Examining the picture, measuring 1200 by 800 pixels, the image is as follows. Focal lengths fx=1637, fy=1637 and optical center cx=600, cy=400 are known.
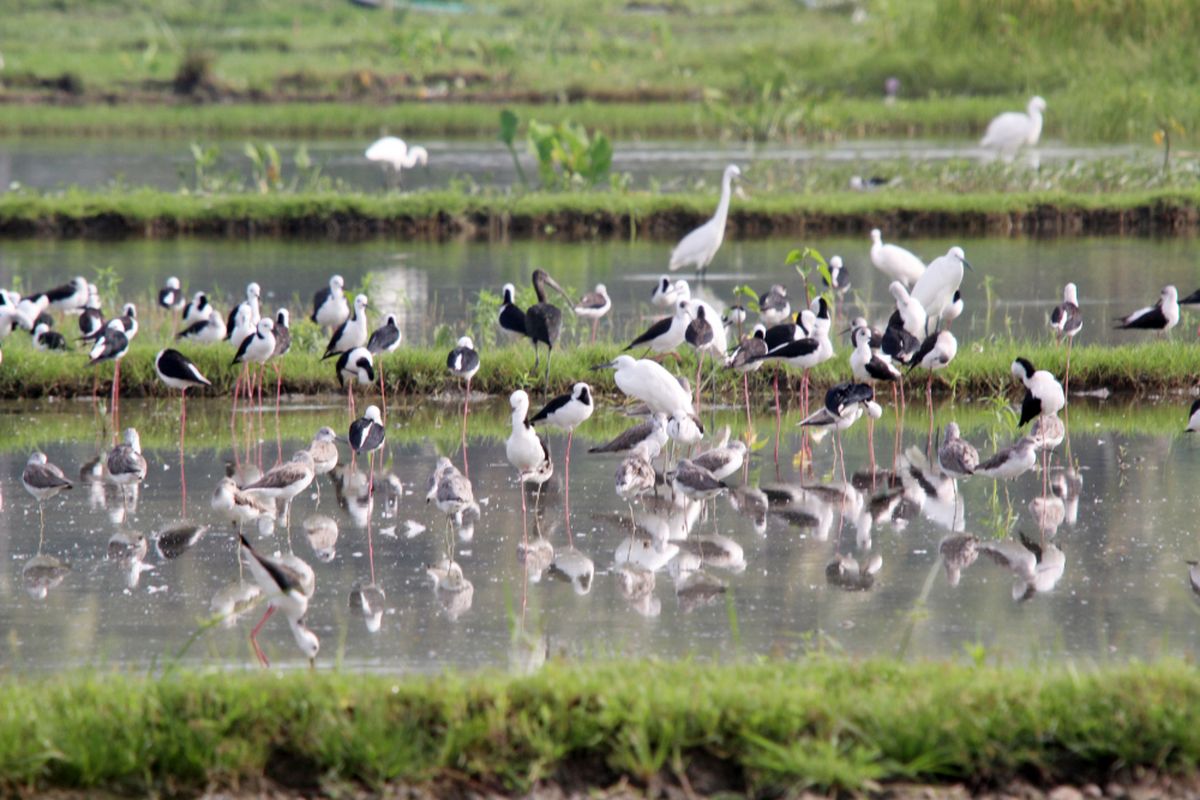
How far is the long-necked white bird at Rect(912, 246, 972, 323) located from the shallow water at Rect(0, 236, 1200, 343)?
1350 millimetres

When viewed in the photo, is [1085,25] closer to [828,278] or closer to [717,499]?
[828,278]

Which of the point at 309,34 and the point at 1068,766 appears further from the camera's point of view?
the point at 309,34

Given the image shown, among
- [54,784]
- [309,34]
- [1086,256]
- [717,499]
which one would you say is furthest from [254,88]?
[54,784]

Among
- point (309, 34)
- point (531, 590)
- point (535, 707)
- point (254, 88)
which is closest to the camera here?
point (535, 707)

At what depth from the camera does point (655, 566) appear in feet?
29.6

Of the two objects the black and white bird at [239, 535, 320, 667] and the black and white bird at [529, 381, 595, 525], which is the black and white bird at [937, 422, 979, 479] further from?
the black and white bird at [239, 535, 320, 667]

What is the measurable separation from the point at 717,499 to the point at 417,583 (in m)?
2.71

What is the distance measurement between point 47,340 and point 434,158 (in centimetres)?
1974

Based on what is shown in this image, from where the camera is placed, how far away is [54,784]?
582 cm

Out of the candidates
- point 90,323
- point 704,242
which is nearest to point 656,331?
point 704,242

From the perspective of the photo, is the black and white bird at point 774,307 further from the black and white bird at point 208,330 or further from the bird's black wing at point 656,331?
the black and white bird at point 208,330

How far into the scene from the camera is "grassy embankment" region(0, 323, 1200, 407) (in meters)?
13.6

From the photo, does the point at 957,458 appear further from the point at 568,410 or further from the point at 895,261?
the point at 895,261

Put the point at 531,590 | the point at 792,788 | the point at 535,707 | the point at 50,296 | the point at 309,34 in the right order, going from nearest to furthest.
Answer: the point at 792,788
the point at 535,707
the point at 531,590
the point at 50,296
the point at 309,34
